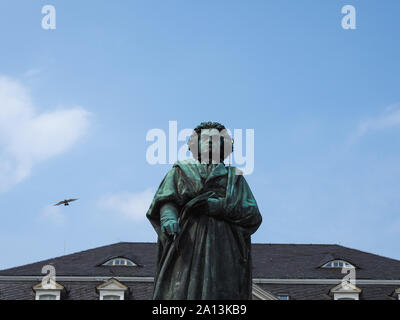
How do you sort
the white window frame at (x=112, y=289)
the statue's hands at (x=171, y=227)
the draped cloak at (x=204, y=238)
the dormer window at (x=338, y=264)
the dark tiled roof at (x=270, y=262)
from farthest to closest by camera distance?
the dormer window at (x=338, y=264) < the dark tiled roof at (x=270, y=262) < the white window frame at (x=112, y=289) < the statue's hands at (x=171, y=227) < the draped cloak at (x=204, y=238)

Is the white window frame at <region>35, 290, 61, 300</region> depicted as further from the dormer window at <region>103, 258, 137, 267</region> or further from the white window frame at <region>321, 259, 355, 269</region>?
the white window frame at <region>321, 259, 355, 269</region>

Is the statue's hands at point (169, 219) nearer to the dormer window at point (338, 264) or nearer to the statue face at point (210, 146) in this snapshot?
the statue face at point (210, 146)

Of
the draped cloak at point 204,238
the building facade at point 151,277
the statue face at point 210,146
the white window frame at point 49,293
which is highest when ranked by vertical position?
the building facade at point 151,277

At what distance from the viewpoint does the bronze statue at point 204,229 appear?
9.34 meters

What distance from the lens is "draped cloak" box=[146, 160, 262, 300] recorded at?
931cm

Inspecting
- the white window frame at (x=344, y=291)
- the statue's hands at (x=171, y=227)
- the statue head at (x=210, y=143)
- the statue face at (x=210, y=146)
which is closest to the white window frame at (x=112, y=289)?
the white window frame at (x=344, y=291)

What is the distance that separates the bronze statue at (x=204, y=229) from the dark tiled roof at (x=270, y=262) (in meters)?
39.3

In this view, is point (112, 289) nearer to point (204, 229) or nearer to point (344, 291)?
point (344, 291)

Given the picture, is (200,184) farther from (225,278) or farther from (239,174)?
(225,278)
